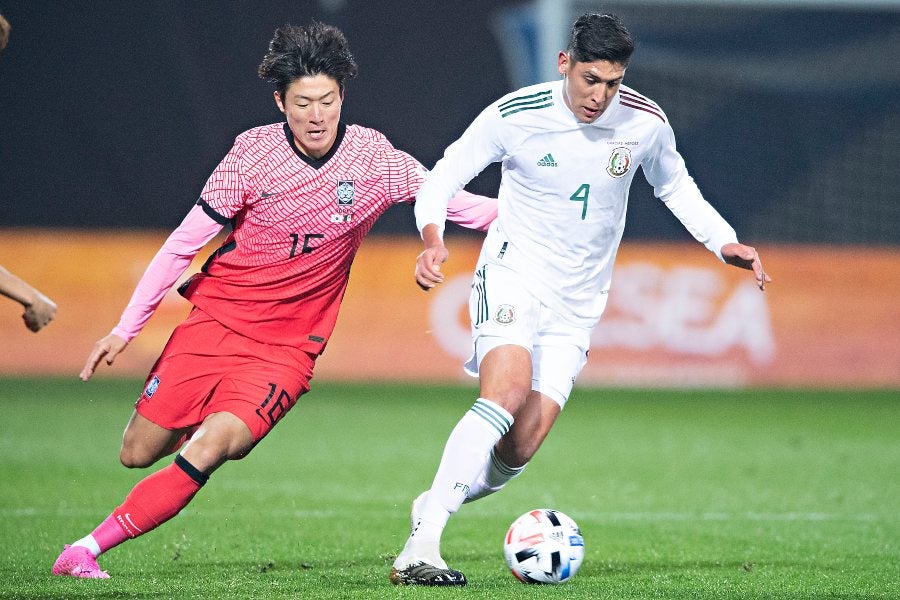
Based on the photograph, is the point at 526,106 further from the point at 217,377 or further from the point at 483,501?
the point at 483,501

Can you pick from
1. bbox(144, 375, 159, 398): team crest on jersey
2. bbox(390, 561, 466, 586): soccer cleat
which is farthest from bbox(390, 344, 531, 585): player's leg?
bbox(144, 375, 159, 398): team crest on jersey

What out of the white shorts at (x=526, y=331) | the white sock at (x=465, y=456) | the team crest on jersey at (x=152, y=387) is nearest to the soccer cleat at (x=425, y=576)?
the white sock at (x=465, y=456)

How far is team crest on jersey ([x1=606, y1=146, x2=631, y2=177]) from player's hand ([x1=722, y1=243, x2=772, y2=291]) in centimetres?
55

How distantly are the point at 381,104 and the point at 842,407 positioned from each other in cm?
818

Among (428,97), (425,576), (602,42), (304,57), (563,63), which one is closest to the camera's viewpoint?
(425,576)

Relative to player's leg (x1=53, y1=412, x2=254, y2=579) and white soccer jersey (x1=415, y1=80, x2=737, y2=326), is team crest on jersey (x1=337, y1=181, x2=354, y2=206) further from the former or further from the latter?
player's leg (x1=53, y1=412, x2=254, y2=579)

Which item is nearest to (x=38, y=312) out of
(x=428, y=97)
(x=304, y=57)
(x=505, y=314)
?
(x=304, y=57)

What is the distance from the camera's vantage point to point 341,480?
8.90 metres

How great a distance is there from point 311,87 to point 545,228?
1090 mm

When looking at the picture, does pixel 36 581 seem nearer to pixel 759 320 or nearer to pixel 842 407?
pixel 842 407

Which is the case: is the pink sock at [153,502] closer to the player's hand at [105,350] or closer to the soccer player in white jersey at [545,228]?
the player's hand at [105,350]

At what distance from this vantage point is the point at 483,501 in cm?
822

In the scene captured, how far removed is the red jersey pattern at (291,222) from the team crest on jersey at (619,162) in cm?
78

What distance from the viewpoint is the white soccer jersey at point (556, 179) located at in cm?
539
